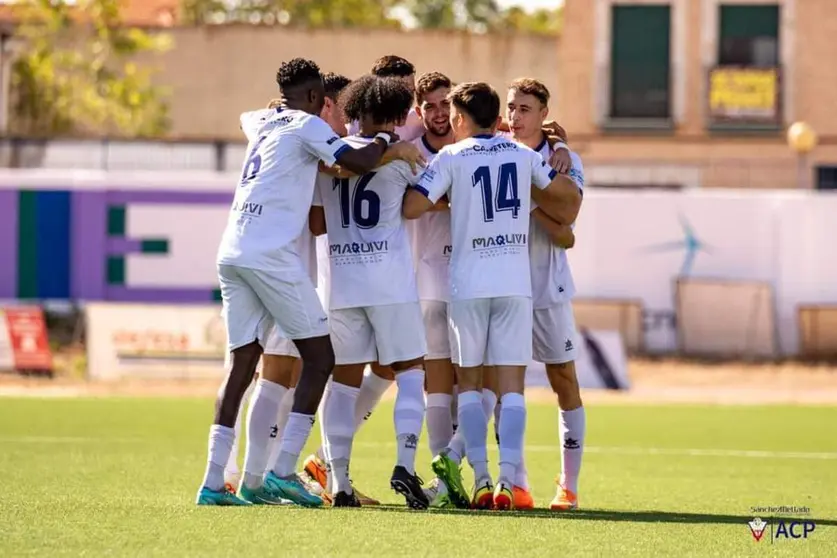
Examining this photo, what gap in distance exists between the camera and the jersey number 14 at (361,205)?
9.21 meters

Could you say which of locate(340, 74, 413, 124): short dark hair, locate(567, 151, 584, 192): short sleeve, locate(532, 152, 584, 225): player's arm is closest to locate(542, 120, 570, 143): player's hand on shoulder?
locate(567, 151, 584, 192): short sleeve

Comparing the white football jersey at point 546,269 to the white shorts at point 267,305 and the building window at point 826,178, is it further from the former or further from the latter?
the building window at point 826,178

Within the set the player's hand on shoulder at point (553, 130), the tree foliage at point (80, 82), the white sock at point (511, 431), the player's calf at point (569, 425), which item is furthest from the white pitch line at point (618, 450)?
the tree foliage at point (80, 82)

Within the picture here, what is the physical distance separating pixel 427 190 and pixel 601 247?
1762 centimetres

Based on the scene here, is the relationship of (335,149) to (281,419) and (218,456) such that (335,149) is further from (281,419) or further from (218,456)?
(281,419)

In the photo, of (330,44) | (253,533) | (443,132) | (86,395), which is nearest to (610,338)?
(86,395)

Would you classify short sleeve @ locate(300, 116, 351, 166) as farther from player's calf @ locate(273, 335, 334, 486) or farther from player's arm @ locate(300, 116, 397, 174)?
player's calf @ locate(273, 335, 334, 486)

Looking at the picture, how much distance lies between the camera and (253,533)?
25.6ft

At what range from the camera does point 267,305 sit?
29.7 feet

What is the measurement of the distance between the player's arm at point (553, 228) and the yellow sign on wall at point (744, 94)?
92.6ft

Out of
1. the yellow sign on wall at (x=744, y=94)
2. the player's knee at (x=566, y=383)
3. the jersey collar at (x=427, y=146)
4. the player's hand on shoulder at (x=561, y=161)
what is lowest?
the player's knee at (x=566, y=383)

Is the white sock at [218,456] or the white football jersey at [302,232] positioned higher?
the white football jersey at [302,232]

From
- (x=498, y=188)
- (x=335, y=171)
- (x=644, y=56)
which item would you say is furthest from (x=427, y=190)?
(x=644, y=56)

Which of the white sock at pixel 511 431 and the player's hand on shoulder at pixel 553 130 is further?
the player's hand on shoulder at pixel 553 130
